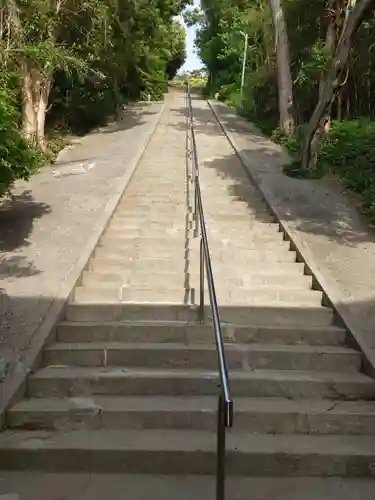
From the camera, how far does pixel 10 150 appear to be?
668 cm

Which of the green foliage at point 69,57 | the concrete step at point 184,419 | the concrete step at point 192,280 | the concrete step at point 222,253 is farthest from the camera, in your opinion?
the concrete step at point 222,253

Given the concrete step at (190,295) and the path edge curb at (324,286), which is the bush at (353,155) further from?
the concrete step at (190,295)

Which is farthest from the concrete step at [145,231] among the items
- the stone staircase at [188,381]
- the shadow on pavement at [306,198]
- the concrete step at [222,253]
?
the shadow on pavement at [306,198]

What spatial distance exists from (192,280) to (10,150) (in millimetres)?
2368

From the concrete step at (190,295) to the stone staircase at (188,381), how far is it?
15 mm

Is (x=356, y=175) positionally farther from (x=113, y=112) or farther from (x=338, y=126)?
(x=113, y=112)

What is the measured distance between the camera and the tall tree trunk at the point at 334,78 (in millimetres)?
10188

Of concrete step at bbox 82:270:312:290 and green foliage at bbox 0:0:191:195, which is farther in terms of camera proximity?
green foliage at bbox 0:0:191:195

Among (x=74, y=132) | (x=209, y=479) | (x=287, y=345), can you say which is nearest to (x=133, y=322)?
(x=287, y=345)

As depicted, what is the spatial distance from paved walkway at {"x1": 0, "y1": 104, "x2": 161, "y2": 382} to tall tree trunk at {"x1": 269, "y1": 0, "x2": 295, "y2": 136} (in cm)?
446

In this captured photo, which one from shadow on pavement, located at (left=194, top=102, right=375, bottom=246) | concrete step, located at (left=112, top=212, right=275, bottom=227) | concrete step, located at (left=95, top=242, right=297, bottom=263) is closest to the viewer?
concrete step, located at (left=95, top=242, right=297, bottom=263)

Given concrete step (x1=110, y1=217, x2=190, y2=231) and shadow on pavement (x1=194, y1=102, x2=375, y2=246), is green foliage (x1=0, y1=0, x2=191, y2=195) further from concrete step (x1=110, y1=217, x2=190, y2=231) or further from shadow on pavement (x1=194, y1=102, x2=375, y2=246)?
shadow on pavement (x1=194, y1=102, x2=375, y2=246)

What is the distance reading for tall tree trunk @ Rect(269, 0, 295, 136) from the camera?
16.7 meters

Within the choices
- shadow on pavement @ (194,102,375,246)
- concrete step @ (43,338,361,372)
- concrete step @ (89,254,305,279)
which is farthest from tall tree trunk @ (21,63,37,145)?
concrete step @ (43,338,361,372)
